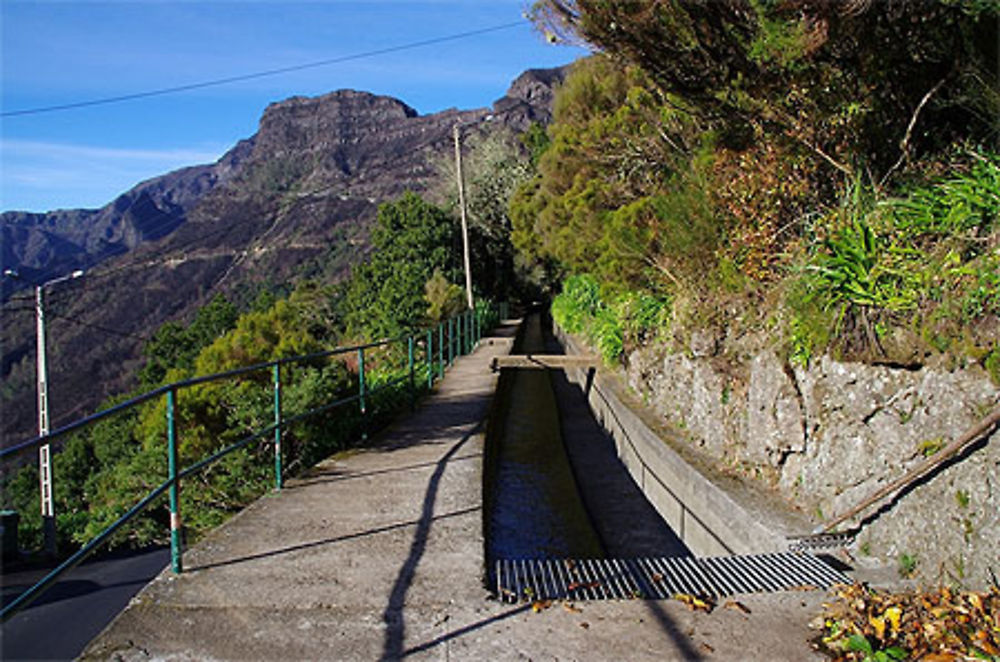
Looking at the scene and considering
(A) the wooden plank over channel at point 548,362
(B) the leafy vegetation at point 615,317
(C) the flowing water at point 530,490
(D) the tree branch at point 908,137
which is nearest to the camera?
(D) the tree branch at point 908,137

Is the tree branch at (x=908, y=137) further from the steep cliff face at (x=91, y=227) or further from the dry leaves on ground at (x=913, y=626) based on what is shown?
the steep cliff face at (x=91, y=227)

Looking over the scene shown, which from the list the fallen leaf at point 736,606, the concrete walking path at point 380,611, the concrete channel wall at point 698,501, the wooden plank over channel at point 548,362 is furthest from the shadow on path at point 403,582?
the wooden plank over channel at point 548,362

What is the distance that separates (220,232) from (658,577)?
117 m

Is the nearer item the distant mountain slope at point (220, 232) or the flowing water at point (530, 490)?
the flowing water at point (530, 490)

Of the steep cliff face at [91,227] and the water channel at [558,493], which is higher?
the steep cliff face at [91,227]

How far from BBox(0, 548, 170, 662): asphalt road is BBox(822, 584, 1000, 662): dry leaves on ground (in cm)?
458

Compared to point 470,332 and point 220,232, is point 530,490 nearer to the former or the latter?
point 470,332

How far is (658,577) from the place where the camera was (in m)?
4.23

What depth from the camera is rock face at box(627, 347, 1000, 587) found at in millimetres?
3814

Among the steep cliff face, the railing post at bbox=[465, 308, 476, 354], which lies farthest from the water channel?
the steep cliff face

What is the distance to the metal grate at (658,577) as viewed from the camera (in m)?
3.89

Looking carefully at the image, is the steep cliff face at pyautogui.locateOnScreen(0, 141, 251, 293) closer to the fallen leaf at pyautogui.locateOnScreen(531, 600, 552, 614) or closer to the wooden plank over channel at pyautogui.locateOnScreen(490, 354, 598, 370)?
the wooden plank over channel at pyautogui.locateOnScreen(490, 354, 598, 370)

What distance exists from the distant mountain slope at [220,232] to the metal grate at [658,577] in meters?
16.0

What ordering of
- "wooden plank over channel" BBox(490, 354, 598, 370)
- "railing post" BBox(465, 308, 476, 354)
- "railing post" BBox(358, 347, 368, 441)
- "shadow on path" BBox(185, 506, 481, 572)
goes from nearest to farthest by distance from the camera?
"shadow on path" BBox(185, 506, 481, 572) → "railing post" BBox(358, 347, 368, 441) → "wooden plank over channel" BBox(490, 354, 598, 370) → "railing post" BBox(465, 308, 476, 354)
